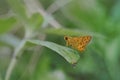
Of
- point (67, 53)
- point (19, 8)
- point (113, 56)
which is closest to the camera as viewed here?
point (67, 53)

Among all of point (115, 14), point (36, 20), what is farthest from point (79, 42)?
point (115, 14)

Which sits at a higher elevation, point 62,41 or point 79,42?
point 62,41

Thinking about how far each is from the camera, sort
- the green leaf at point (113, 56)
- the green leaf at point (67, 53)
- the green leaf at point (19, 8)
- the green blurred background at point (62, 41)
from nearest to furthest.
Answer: the green leaf at point (67, 53) → the green leaf at point (19, 8) → the green blurred background at point (62, 41) → the green leaf at point (113, 56)

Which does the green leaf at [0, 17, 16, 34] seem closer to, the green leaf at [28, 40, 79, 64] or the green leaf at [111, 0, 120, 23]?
the green leaf at [28, 40, 79, 64]

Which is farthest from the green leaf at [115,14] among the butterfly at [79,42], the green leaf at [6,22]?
the butterfly at [79,42]

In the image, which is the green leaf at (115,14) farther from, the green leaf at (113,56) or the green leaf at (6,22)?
the green leaf at (6,22)

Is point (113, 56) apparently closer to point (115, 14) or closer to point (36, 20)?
point (115, 14)

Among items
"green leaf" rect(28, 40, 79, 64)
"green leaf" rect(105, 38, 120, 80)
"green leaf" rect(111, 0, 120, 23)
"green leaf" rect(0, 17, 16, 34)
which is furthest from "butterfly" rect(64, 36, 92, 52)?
"green leaf" rect(111, 0, 120, 23)

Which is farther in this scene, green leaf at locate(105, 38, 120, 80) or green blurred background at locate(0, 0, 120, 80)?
green leaf at locate(105, 38, 120, 80)

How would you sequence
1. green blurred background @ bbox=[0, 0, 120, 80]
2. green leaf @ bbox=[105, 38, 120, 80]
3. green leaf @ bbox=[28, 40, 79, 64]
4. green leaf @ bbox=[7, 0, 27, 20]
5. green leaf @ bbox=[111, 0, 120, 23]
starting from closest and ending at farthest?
green leaf @ bbox=[28, 40, 79, 64] < green leaf @ bbox=[7, 0, 27, 20] < green blurred background @ bbox=[0, 0, 120, 80] < green leaf @ bbox=[105, 38, 120, 80] < green leaf @ bbox=[111, 0, 120, 23]
